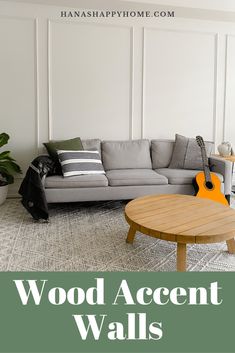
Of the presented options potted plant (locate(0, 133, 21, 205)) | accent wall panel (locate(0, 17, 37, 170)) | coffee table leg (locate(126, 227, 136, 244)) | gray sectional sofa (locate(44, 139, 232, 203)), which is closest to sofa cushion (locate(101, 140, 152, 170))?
gray sectional sofa (locate(44, 139, 232, 203))

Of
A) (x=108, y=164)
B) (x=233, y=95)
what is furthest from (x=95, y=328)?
(x=233, y=95)

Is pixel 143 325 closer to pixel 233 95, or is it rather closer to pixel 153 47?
pixel 153 47

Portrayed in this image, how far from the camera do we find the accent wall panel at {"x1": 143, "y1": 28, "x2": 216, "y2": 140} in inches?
178

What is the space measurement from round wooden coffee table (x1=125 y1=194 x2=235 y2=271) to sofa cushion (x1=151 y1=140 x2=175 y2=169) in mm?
1352

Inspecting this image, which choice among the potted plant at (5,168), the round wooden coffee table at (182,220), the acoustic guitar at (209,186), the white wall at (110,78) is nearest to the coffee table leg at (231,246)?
the round wooden coffee table at (182,220)

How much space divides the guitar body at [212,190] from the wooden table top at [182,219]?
0.65 metres

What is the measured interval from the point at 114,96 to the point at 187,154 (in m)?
1.27

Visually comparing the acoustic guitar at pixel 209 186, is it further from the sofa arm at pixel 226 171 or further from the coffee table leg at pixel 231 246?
the coffee table leg at pixel 231 246

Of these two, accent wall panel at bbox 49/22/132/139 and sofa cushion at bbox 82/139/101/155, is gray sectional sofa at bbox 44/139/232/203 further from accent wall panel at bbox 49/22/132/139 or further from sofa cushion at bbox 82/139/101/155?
accent wall panel at bbox 49/22/132/139

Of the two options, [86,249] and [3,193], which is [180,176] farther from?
[3,193]

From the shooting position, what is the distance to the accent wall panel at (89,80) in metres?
4.22

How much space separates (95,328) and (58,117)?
332 centimetres

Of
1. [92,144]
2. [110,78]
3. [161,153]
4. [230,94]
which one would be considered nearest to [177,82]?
[230,94]

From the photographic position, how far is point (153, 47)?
4.48 meters
